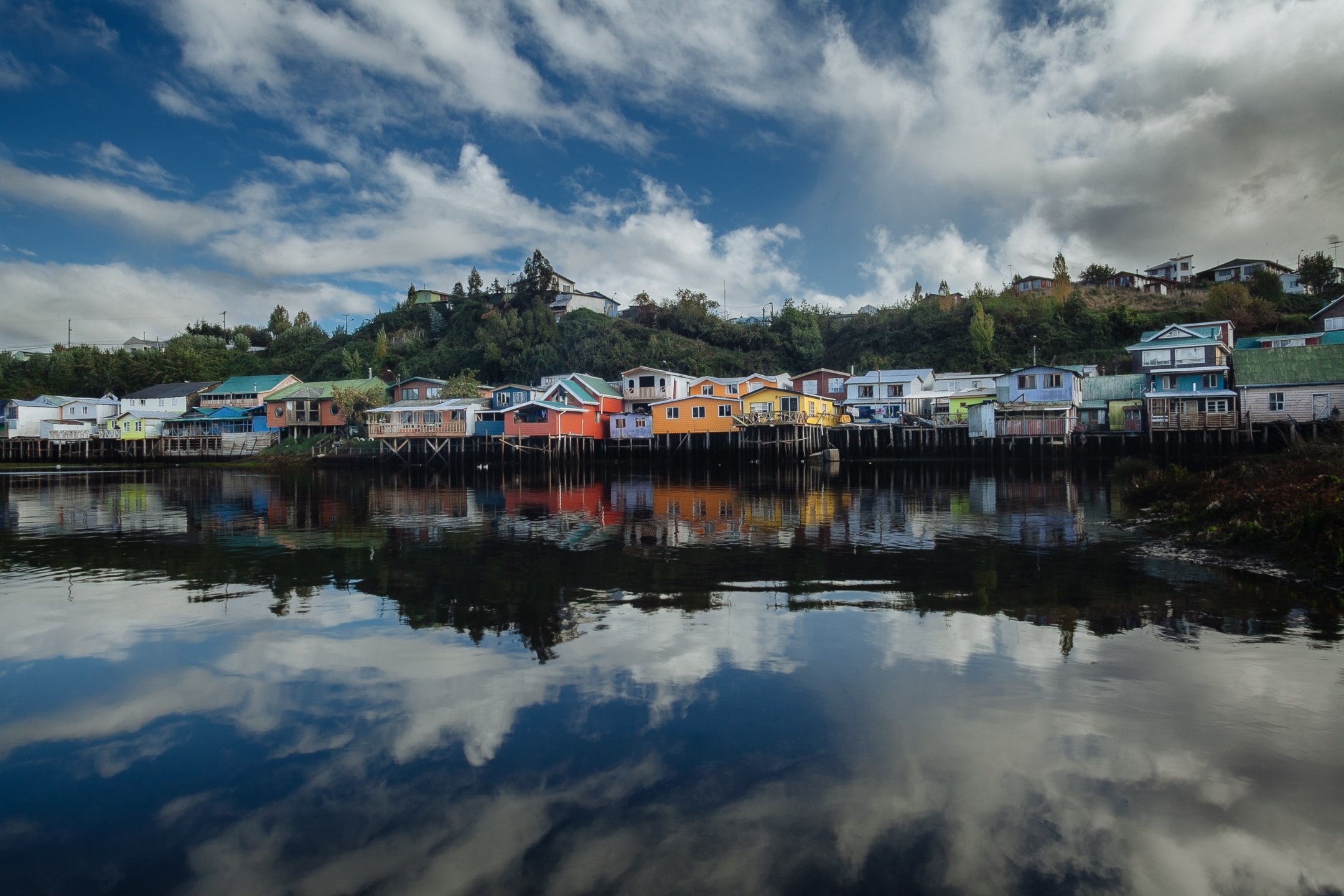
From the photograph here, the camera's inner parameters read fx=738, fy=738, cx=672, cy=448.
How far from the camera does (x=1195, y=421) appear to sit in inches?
1759

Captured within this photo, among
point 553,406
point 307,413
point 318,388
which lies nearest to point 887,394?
point 553,406

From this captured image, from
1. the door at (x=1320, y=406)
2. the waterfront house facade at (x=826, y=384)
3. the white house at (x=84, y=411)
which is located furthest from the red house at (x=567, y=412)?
the door at (x=1320, y=406)

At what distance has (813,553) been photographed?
16.2 meters

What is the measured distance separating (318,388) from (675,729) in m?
68.9

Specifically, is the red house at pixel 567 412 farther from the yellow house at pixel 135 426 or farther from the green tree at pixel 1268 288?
the green tree at pixel 1268 288

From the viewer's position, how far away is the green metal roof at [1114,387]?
49.7 metres

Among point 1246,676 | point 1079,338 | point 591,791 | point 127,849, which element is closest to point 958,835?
point 591,791

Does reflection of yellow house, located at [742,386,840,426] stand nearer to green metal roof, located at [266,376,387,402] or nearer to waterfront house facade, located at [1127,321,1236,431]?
waterfront house facade, located at [1127,321,1236,431]

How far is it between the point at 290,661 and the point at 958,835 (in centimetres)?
780

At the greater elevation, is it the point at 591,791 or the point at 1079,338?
the point at 1079,338

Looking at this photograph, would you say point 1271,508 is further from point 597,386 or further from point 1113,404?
point 597,386

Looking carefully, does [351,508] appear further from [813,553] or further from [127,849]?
[127,849]

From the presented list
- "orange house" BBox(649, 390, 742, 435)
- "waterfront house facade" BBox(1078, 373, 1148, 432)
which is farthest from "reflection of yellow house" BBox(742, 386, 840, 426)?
"waterfront house facade" BBox(1078, 373, 1148, 432)

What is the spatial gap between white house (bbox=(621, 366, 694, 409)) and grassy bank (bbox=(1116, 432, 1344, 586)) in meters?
39.4
